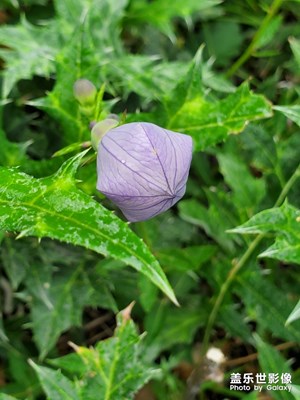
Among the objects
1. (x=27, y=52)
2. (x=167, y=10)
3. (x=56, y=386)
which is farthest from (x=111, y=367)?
(x=167, y=10)

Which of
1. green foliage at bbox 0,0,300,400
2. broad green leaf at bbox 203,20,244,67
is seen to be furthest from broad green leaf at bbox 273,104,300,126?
broad green leaf at bbox 203,20,244,67

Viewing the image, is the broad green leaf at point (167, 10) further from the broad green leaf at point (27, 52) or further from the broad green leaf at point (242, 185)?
the broad green leaf at point (242, 185)

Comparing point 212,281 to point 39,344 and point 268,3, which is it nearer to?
point 39,344

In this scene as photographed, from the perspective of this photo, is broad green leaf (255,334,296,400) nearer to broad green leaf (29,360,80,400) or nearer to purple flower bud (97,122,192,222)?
broad green leaf (29,360,80,400)

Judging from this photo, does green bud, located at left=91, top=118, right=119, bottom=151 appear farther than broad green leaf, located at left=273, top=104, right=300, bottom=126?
No

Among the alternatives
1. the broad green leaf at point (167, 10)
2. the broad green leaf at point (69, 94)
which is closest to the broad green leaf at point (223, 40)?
the broad green leaf at point (167, 10)

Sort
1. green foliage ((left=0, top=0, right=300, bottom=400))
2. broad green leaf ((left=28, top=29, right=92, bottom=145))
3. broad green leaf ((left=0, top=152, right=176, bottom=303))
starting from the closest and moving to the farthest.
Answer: broad green leaf ((left=0, top=152, right=176, bottom=303))
green foliage ((left=0, top=0, right=300, bottom=400))
broad green leaf ((left=28, top=29, right=92, bottom=145))

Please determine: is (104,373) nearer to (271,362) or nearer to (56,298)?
(56,298)
